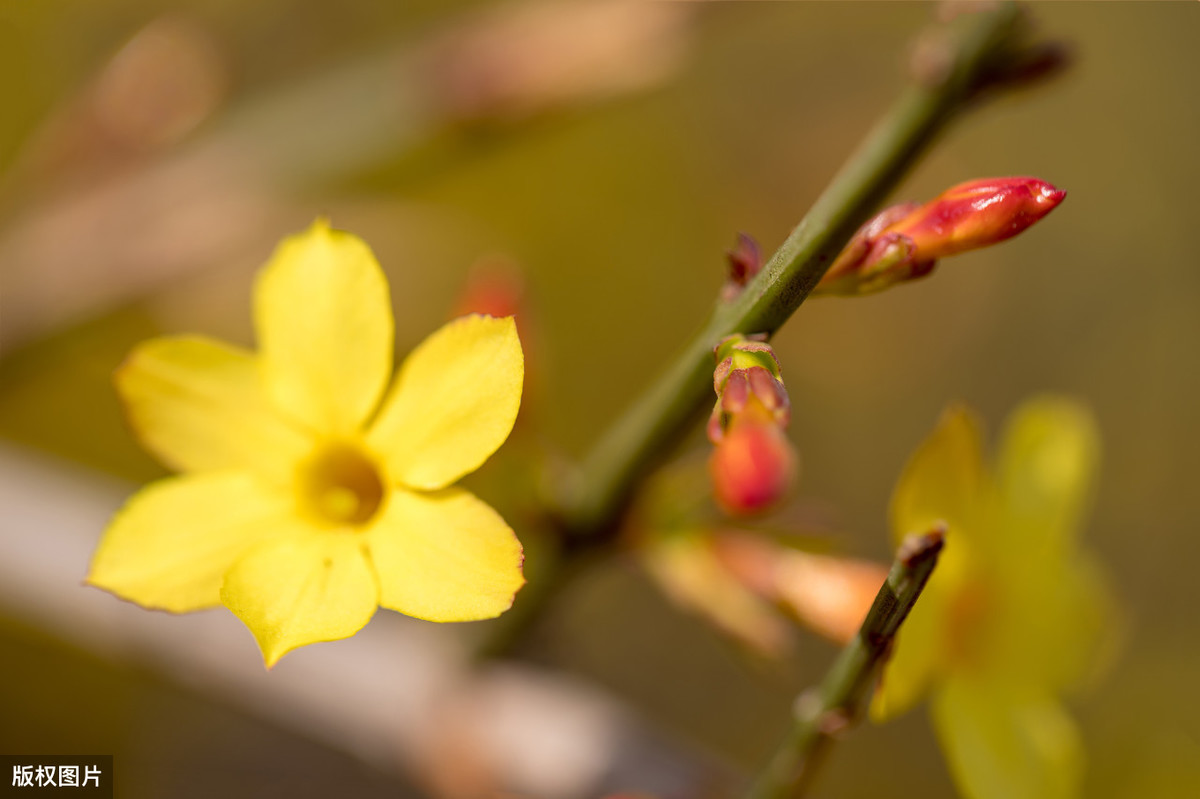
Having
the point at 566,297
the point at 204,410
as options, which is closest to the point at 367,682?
the point at 204,410

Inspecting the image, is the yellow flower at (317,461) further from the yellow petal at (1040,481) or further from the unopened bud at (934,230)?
the yellow petal at (1040,481)

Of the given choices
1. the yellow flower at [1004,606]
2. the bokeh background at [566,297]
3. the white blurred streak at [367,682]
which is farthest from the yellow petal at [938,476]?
the white blurred streak at [367,682]

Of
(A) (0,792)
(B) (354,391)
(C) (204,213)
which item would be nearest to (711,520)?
(B) (354,391)

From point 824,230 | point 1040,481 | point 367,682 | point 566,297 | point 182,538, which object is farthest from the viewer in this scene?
point 566,297

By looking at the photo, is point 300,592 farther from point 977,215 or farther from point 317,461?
point 977,215

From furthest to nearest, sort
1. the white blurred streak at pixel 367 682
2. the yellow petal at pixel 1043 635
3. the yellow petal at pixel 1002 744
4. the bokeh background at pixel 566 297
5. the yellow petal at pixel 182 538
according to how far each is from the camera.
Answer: the bokeh background at pixel 566 297
the white blurred streak at pixel 367 682
the yellow petal at pixel 1043 635
the yellow petal at pixel 1002 744
the yellow petal at pixel 182 538
